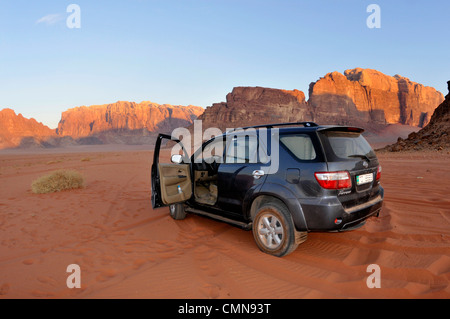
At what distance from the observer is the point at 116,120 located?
165000 mm

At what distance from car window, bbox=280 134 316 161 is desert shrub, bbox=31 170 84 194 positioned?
863 cm

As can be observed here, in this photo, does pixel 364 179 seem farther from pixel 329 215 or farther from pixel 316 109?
pixel 316 109

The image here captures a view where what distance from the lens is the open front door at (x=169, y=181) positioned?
4.82 metres

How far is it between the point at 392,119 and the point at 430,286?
14310 centimetres

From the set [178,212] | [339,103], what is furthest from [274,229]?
[339,103]

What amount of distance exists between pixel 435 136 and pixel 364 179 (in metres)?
27.9

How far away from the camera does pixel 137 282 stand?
3.13 metres

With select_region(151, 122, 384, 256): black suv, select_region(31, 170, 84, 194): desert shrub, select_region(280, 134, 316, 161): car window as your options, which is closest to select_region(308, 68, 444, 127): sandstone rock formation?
select_region(31, 170, 84, 194): desert shrub

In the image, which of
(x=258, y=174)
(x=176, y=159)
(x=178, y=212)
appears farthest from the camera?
(x=178, y=212)

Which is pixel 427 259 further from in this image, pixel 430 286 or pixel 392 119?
pixel 392 119

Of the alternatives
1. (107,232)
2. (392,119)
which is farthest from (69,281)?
(392,119)

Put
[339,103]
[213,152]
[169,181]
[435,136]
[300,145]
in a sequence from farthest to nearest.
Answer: [339,103]
[435,136]
[213,152]
[169,181]
[300,145]

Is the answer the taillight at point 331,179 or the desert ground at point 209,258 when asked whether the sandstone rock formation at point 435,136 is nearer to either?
the desert ground at point 209,258

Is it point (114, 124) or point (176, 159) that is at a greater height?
point (114, 124)
